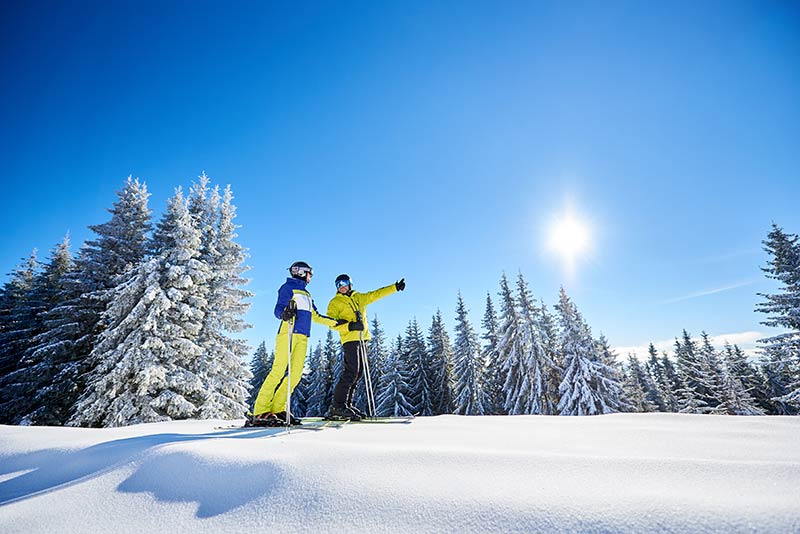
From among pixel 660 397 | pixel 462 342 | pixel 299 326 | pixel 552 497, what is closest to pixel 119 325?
pixel 299 326

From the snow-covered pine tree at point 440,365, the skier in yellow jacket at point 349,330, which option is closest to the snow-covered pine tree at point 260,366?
the snow-covered pine tree at point 440,365

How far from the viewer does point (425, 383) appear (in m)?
31.1

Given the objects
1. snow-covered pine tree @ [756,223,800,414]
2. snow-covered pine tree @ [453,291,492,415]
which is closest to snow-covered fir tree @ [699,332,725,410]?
snow-covered pine tree @ [756,223,800,414]

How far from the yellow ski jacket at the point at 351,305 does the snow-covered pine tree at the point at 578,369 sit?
2040 centimetres

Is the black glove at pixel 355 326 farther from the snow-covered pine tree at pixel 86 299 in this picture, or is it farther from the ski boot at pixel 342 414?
the snow-covered pine tree at pixel 86 299

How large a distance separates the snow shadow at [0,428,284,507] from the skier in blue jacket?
5.16 ft

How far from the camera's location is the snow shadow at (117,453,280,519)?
1.79 m

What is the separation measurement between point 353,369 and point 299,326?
43.9 inches

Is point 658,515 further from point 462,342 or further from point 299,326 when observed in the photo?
point 462,342

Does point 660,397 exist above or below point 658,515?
below

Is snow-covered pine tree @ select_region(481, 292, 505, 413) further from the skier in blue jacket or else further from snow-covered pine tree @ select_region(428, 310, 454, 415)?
the skier in blue jacket

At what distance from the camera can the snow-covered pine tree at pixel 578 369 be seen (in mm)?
21125

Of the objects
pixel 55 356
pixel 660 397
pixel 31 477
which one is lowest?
pixel 660 397

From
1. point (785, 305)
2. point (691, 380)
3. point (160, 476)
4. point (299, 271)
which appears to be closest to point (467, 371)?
point (785, 305)
